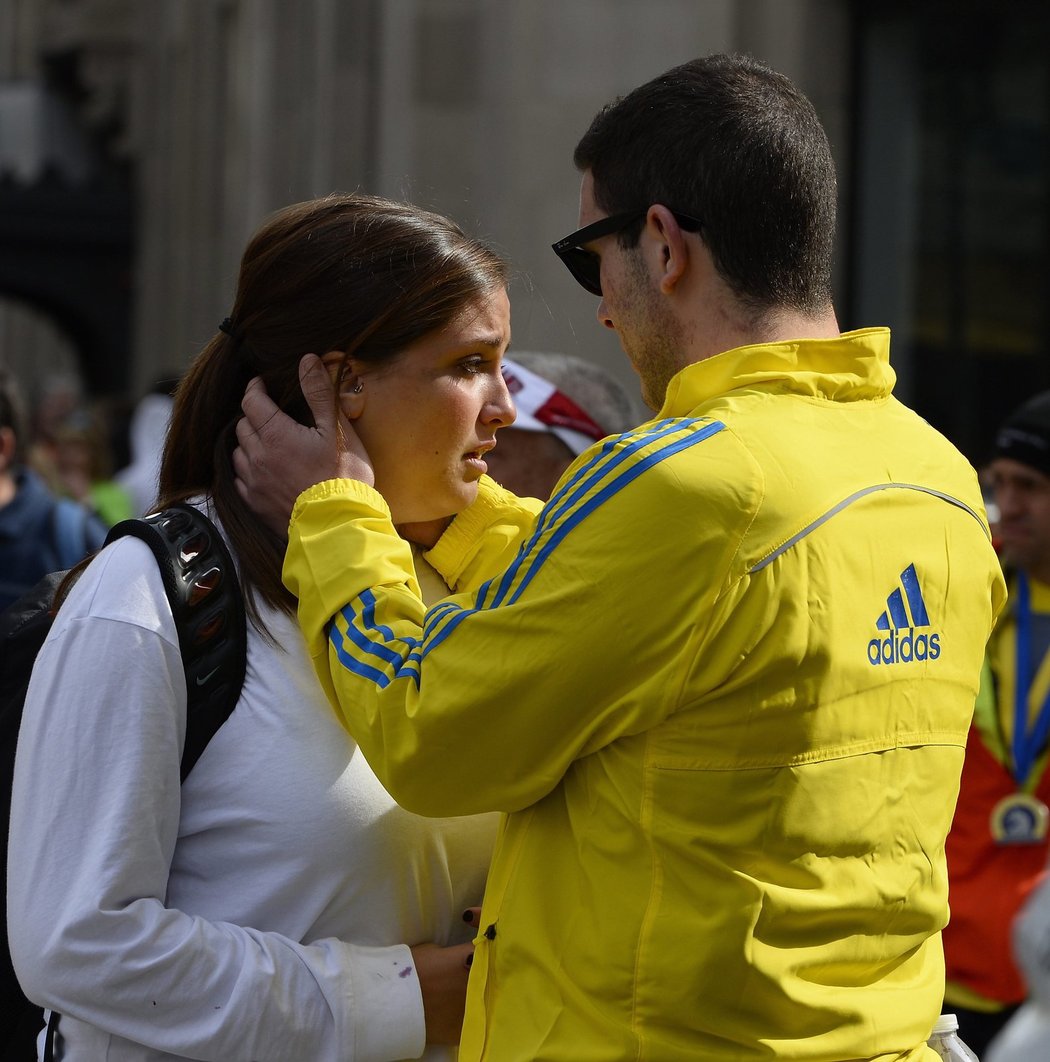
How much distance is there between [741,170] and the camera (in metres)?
2.21

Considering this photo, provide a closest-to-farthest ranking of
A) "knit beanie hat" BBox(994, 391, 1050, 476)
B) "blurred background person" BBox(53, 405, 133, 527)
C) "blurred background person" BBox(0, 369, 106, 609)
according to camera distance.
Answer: "knit beanie hat" BBox(994, 391, 1050, 476), "blurred background person" BBox(0, 369, 106, 609), "blurred background person" BBox(53, 405, 133, 527)

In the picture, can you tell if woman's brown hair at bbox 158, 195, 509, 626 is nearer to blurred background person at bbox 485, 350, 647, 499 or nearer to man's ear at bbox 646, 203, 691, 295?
man's ear at bbox 646, 203, 691, 295

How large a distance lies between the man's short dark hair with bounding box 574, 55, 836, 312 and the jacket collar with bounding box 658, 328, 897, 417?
8 cm

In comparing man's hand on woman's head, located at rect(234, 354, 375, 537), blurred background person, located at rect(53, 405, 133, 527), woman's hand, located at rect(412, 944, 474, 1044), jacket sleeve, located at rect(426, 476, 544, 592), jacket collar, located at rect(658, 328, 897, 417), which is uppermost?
jacket collar, located at rect(658, 328, 897, 417)

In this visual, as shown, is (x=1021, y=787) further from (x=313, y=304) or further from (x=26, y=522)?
(x=26, y=522)

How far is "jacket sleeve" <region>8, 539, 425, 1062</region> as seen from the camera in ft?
7.21

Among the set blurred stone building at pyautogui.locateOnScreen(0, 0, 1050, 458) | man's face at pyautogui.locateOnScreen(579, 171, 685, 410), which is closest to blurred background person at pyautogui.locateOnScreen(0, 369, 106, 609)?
blurred stone building at pyautogui.locateOnScreen(0, 0, 1050, 458)

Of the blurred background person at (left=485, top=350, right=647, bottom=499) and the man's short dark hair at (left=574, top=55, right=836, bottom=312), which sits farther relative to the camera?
the blurred background person at (left=485, top=350, right=647, bottom=499)

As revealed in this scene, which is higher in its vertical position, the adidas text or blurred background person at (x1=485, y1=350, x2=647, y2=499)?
the adidas text

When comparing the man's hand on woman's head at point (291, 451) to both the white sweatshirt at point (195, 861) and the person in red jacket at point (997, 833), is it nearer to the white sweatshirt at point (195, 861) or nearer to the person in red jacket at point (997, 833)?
the white sweatshirt at point (195, 861)

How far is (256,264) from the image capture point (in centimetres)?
255

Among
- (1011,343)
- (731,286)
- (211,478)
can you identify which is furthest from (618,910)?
(1011,343)

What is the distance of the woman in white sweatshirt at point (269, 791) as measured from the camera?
221cm

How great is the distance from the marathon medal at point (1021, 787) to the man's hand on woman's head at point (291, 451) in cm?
244
